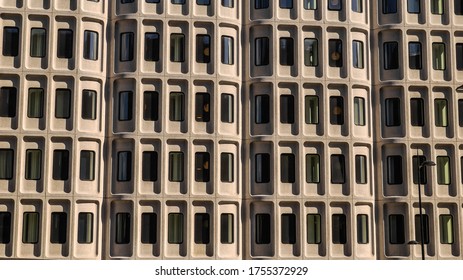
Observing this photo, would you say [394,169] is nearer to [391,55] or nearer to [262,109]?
[391,55]

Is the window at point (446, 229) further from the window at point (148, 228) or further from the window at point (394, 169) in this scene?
the window at point (148, 228)

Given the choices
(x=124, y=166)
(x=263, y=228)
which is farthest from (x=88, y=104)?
(x=263, y=228)

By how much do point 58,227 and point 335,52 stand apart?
18.8m

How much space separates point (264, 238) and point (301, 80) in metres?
9.32

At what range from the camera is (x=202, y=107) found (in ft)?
143

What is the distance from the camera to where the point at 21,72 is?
42469 millimetres

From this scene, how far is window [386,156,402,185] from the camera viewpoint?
44656 mm

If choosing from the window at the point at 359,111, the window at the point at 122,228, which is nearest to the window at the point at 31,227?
the window at the point at 122,228

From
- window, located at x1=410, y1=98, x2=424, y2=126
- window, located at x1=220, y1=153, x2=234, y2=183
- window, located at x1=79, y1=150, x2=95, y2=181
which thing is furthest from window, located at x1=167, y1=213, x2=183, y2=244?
window, located at x1=410, y1=98, x2=424, y2=126

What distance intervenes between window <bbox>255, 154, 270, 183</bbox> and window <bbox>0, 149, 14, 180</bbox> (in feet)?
44.7

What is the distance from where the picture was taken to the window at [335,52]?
45062 millimetres

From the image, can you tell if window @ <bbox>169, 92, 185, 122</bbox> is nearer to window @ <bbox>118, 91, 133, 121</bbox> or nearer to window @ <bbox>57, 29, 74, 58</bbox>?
window @ <bbox>118, 91, 133, 121</bbox>
